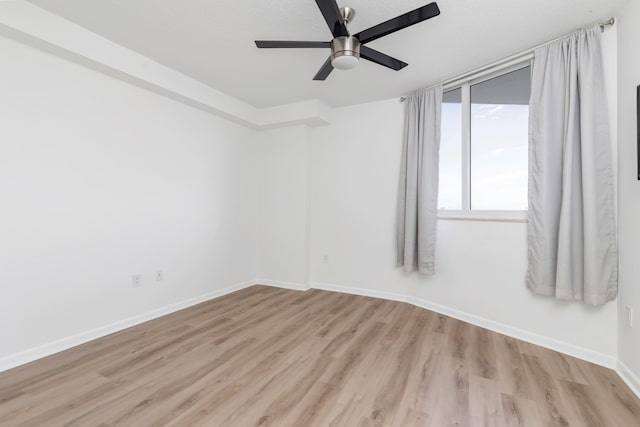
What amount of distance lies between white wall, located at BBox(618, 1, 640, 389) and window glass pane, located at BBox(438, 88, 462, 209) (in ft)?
4.02

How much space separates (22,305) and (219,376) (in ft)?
4.87

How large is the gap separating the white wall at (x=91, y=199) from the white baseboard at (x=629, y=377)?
12.0ft

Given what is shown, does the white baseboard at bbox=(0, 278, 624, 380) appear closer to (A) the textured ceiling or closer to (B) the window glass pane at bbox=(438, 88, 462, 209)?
(B) the window glass pane at bbox=(438, 88, 462, 209)

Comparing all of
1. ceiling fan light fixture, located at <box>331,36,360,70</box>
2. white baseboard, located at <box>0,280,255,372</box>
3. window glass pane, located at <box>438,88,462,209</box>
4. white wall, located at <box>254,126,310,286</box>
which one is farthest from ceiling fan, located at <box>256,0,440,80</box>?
white baseboard, located at <box>0,280,255,372</box>

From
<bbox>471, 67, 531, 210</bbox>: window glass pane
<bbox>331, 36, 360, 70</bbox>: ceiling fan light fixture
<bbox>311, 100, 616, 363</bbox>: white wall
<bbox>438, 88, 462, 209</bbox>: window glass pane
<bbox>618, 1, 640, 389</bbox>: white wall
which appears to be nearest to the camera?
<bbox>618, 1, 640, 389</bbox>: white wall

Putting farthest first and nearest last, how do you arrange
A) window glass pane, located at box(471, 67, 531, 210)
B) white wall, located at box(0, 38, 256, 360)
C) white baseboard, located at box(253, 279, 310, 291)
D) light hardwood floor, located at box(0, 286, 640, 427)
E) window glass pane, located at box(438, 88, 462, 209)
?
white baseboard, located at box(253, 279, 310, 291) < window glass pane, located at box(438, 88, 462, 209) < window glass pane, located at box(471, 67, 531, 210) < white wall, located at box(0, 38, 256, 360) < light hardwood floor, located at box(0, 286, 640, 427)

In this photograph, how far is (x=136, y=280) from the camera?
2736 mm

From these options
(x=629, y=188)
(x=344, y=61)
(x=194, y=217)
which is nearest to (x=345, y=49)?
(x=344, y=61)

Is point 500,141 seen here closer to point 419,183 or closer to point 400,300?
point 419,183

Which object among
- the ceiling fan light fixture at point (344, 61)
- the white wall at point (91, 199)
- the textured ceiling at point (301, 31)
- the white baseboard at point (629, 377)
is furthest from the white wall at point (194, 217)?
the ceiling fan light fixture at point (344, 61)

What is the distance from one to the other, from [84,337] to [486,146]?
154 inches

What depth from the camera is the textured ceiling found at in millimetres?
1973

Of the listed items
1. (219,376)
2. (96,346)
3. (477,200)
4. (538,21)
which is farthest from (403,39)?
(96,346)

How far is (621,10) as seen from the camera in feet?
6.40
